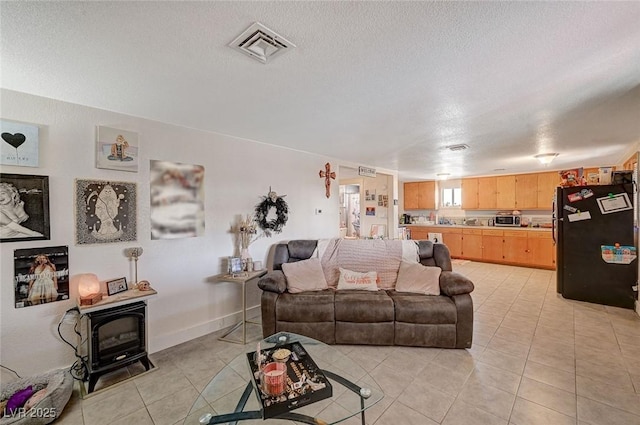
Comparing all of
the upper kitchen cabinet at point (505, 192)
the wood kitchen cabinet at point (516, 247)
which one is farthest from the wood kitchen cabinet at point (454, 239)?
the upper kitchen cabinet at point (505, 192)

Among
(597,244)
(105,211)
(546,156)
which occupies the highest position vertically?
(546,156)

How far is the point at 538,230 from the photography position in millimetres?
5898

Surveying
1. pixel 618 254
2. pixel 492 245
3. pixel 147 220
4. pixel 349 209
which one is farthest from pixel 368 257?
pixel 349 209

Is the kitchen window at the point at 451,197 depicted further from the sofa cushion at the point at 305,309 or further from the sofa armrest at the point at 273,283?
the sofa armrest at the point at 273,283

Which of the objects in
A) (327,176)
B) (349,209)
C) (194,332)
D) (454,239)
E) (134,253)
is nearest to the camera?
(134,253)

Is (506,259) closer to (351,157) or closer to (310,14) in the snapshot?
(351,157)

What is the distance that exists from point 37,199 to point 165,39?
1752mm

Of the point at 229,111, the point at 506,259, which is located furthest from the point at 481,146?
the point at 506,259

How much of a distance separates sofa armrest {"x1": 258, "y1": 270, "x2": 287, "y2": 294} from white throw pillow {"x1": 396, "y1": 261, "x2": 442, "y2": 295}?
1292mm

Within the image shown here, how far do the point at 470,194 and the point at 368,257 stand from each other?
16.9 ft

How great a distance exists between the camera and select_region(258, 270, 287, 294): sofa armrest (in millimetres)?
2854

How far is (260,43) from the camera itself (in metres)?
1.47

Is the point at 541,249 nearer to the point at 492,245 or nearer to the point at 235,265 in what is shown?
the point at 492,245

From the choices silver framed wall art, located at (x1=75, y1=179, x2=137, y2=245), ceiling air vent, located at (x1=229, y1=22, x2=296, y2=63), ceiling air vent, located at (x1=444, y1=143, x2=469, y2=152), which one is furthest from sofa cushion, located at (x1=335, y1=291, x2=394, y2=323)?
ceiling air vent, located at (x1=444, y1=143, x2=469, y2=152)
